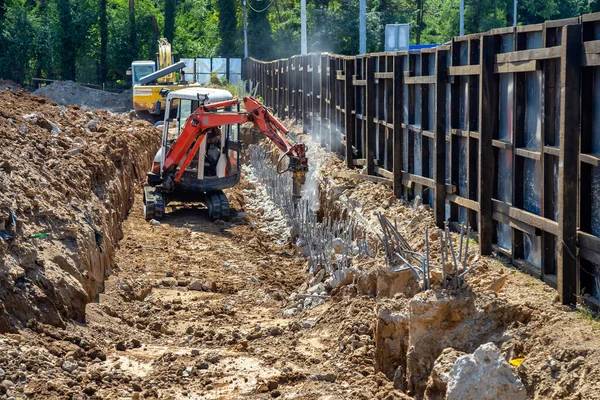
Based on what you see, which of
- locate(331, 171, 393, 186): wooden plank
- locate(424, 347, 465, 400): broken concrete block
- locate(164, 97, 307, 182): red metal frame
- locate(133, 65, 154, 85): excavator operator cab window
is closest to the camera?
locate(424, 347, 465, 400): broken concrete block

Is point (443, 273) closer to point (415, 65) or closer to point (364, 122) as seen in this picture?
point (415, 65)

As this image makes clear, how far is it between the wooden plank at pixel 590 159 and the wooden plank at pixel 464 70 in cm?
262

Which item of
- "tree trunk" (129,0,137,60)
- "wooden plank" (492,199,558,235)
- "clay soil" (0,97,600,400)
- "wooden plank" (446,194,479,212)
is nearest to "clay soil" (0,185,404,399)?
"clay soil" (0,97,600,400)

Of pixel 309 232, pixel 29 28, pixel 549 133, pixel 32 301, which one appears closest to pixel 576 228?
pixel 549 133

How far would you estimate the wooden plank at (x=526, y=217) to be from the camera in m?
7.95

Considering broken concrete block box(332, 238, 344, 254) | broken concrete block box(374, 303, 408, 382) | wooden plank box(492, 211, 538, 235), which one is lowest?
broken concrete block box(374, 303, 408, 382)

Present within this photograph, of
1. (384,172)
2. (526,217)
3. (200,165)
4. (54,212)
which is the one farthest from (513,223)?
(200,165)

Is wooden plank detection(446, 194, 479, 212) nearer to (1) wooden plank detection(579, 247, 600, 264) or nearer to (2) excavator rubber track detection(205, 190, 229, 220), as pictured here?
(1) wooden plank detection(579, 247, 600, 264)

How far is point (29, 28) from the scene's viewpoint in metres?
57.1

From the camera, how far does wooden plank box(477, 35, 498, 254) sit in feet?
31.4

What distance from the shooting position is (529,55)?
8391 millimetres

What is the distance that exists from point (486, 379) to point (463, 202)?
175 inches

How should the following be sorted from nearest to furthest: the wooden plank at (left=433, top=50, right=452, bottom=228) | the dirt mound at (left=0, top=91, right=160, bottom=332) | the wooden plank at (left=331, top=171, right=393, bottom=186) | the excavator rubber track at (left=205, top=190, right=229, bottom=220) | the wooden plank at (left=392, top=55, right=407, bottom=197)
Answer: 1. the dirt mound at (left=0, top=91, right=160, bottom=332)
2. the wooden plank at (left=433, top=50, right=452, bottom=228)
3. the wooden plank at (left=392, top=55, right=407, bottom=197)
4. the wooden plank at (left=331, top=171, right=393, bottom=186)
5. the excavator rubber track at (left=205, top=190, right=229, bottom=220)

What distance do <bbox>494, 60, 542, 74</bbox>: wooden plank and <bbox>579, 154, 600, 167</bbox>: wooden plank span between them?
1170 mm
